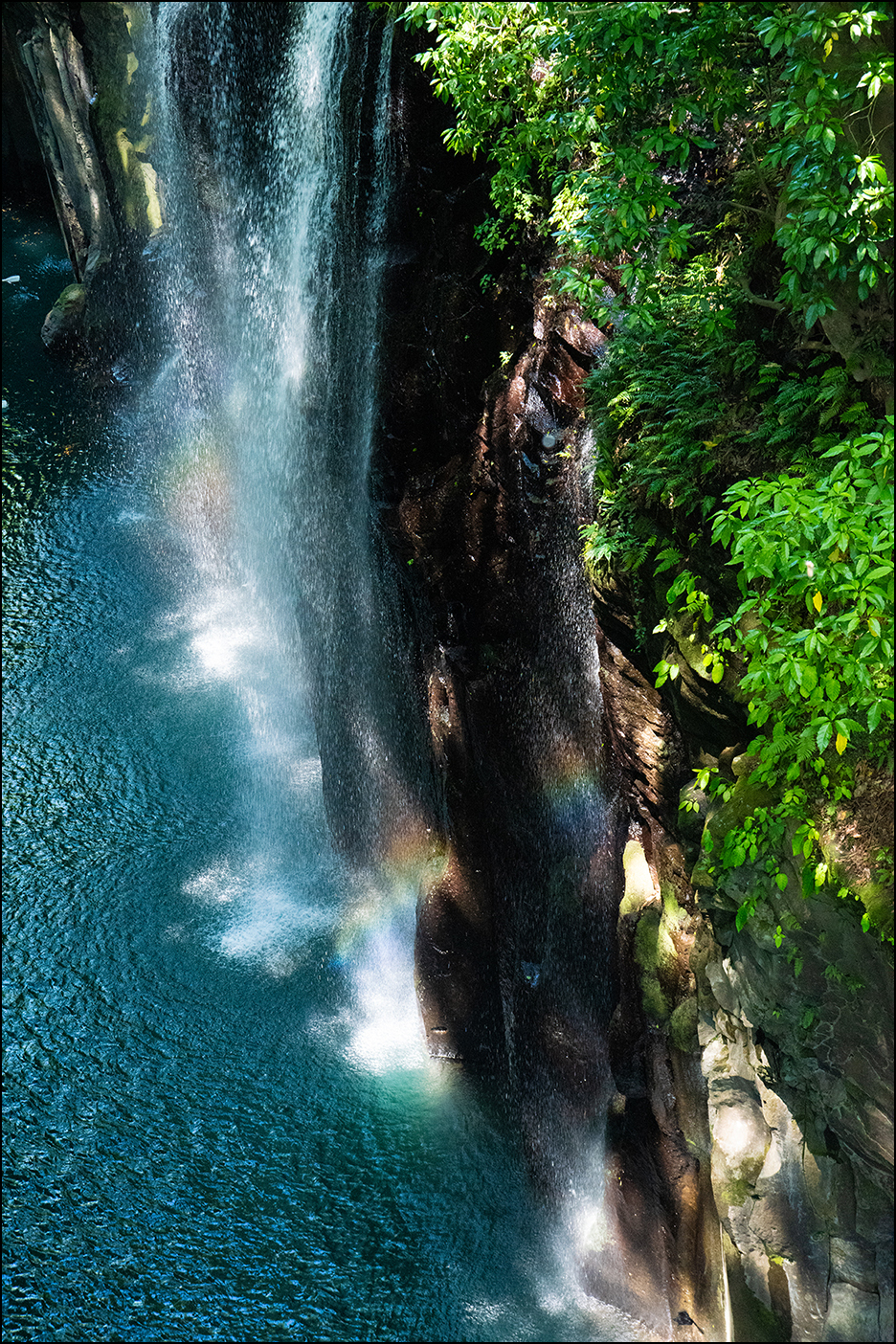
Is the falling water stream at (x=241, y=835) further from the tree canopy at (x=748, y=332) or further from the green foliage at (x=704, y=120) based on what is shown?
the tree canopy at (x=748, y=332)

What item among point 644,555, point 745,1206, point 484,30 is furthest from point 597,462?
point 745,1206

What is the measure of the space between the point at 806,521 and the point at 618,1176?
5.80 metres

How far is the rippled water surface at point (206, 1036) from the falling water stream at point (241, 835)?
35 millimetres

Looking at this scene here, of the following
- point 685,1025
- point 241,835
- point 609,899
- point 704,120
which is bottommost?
point 685,1025

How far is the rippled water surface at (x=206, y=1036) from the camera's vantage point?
7863 mm

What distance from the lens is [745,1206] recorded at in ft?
18.9

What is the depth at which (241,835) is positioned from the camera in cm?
1279

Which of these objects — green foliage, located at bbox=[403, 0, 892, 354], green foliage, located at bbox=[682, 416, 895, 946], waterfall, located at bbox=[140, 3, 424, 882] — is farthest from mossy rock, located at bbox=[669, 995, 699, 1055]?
waterfall, located at bbox=[140, 3, 424, 882]

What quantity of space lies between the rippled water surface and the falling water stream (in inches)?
1.4

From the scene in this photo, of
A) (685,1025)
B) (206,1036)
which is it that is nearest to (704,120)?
(685,1025)

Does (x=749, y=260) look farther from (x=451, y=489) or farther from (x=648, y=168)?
(x=451, y=489)

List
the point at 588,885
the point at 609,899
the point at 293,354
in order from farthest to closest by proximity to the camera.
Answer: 1. the point at 293,354
2. the point at 588,885
3. the point at 609,899

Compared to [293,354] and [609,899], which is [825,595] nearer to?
[609,899]

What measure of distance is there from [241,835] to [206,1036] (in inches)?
129
